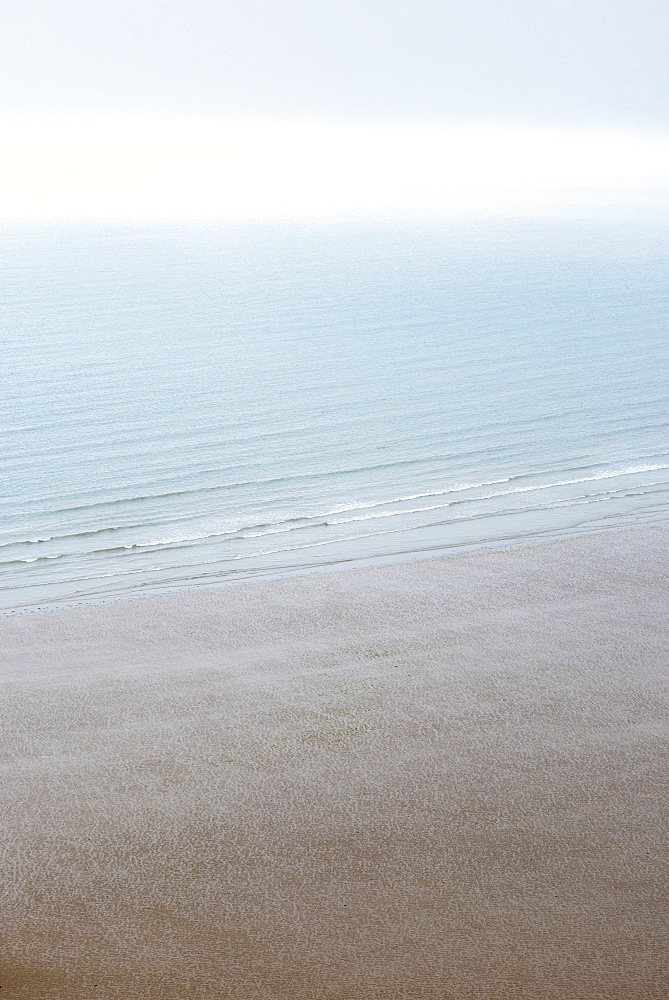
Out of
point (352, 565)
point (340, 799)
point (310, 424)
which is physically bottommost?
point (340, 799)

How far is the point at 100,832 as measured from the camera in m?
8.91

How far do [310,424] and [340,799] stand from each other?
1846cm

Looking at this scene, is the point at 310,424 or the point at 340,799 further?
the point at 310,424

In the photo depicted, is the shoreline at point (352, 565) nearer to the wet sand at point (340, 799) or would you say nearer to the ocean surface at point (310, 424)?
the ocean surface at point (310, 424)

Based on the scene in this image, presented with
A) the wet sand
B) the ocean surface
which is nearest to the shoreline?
the ocean surface

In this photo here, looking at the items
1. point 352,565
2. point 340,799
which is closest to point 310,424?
point 352,565

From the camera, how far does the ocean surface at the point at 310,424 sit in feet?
61.0

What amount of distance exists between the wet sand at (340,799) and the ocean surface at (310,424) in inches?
151

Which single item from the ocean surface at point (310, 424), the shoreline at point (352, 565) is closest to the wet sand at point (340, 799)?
the shoreline at point (352, 565)

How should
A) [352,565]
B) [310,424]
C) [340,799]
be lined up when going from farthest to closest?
1. [310,424]
2. [352,565]
3. [340,799]

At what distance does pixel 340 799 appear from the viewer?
9.31m

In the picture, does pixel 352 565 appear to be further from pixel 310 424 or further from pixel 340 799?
pixel 310 424

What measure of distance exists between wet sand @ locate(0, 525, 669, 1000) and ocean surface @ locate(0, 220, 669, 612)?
3.84m

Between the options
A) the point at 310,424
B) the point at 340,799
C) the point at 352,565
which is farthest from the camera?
the point at 310,424
